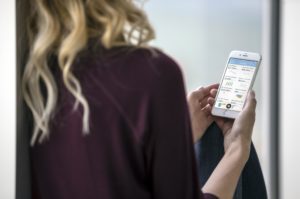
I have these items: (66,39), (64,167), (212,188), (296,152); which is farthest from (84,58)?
(296,152)

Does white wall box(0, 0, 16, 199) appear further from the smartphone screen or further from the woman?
the smartphone screen

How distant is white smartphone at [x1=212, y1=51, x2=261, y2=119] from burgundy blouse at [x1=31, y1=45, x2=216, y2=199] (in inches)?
11.9

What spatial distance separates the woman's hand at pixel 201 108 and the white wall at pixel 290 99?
1.36ft

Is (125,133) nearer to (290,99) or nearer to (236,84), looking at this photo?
(236,84)

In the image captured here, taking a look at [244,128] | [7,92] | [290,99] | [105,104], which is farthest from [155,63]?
[290,99]

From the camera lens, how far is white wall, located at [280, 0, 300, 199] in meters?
1.29

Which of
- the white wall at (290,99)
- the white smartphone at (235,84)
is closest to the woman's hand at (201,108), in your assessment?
the white smartphone at (235,84)

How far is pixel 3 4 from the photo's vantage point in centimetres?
61

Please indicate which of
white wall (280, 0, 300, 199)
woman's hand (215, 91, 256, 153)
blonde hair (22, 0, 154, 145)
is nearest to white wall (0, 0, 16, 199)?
blonde hair (22, 0, 154, 145)

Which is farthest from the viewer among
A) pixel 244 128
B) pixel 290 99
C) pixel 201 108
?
pixel 290 99

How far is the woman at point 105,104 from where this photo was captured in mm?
576

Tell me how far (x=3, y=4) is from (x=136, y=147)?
22cm

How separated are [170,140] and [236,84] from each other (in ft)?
1.25

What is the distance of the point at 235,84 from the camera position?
0.94 m
